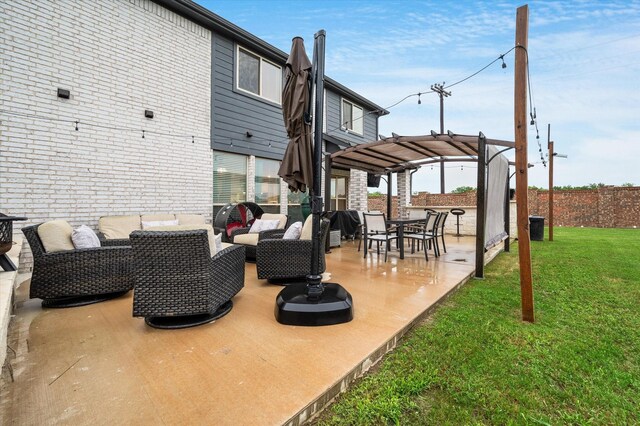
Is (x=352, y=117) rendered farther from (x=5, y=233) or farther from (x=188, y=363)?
(x=188, y=363)

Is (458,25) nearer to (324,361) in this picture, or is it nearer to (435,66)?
(435,66)

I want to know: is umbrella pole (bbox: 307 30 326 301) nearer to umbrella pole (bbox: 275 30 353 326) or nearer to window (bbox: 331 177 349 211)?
umbrella pole (bbox: 275 30 353 326)

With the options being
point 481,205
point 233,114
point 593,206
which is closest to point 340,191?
point 233,114

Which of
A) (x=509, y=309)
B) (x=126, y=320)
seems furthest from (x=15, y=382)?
(x=509, y=309)

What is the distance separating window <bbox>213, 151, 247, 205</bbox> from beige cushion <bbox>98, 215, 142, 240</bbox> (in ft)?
6.33

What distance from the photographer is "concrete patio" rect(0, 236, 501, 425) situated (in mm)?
1517

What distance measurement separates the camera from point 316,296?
275 cm

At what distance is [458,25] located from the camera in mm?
7773

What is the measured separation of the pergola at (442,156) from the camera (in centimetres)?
468

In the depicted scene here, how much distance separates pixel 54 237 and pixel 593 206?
19.4 meters

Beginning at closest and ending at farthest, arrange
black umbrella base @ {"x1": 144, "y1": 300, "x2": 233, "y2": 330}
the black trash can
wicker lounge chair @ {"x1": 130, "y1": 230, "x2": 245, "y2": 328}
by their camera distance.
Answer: wicker lounge chair @ {"x1": 130, "y1": 230, "x2": 245, "y2": 328} < black umbrella base @ {"x1": 144, "y1": 300, "x2": 233, "y2": 330} < the black trash can

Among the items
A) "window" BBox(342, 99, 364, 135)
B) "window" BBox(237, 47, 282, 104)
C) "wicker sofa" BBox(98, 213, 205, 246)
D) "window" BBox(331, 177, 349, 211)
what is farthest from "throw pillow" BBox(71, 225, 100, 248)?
"window" BBox(342, 99, 364, 135)

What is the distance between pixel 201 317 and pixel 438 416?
2.10m

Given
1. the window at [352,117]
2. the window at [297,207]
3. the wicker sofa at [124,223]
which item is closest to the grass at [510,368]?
the wicker sofa at [124,223]
